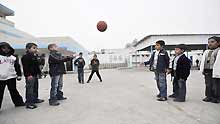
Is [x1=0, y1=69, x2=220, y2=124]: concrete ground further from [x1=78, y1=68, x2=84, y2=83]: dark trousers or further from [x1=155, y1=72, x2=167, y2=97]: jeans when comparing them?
[x1=78, y1=68, x2=84, y2=83]: dark trousers

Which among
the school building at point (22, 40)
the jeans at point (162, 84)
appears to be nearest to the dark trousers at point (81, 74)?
the jeans at point (162, 84)

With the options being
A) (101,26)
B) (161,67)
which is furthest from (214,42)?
(101,26)

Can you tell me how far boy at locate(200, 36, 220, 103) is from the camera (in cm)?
573

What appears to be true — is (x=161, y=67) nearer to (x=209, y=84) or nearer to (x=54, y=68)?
(x=209, y=84)

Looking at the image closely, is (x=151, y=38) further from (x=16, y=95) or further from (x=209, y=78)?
(x=16, y=95)

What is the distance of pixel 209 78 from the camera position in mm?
6008

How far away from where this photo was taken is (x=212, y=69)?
585 cm

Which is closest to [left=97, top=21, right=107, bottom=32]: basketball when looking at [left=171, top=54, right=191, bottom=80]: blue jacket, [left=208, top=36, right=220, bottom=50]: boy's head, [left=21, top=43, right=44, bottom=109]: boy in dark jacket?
[left=21, top=43, right=44, bottom=109]: boy in dark jacket

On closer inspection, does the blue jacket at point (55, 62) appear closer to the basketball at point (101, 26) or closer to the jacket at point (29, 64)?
the jacket at point (29, 64)

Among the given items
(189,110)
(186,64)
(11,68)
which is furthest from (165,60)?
(11,68)

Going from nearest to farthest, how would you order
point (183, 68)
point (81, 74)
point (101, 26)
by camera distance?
1. point (183, 68)
2. point (101, 26)
3. point (81, 74)

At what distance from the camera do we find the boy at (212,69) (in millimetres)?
5730

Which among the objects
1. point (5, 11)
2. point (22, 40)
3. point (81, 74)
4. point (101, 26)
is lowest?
point (81, 74)

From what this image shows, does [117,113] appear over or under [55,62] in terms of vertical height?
under
